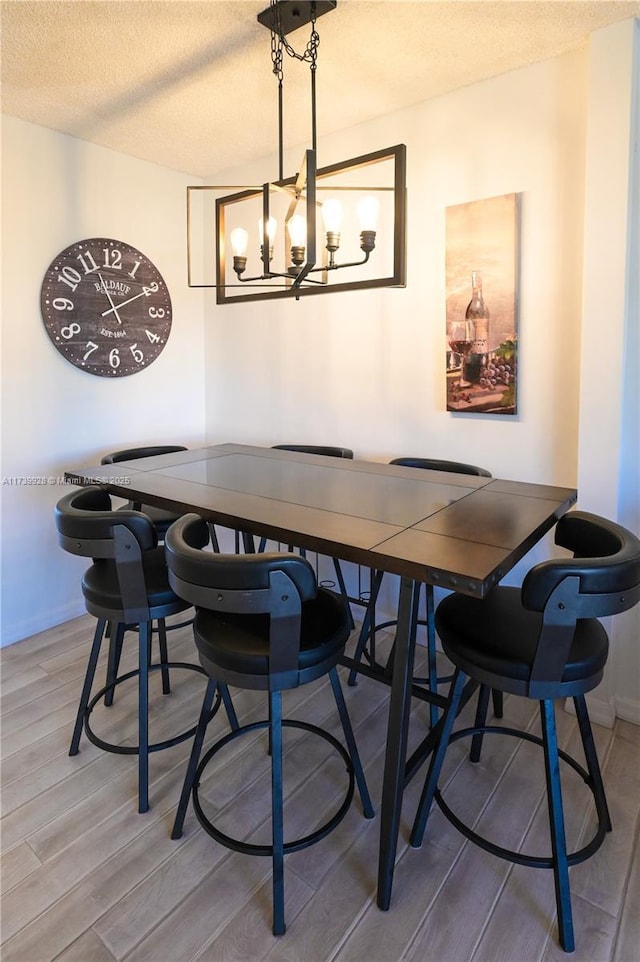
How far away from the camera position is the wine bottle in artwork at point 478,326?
97.3 inches

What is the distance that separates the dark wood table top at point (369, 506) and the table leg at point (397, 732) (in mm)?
150

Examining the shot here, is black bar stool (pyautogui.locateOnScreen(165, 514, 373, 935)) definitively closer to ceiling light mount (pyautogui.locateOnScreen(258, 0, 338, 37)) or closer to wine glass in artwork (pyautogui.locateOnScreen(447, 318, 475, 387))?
wine glass in artwork (pyautogui.locateOnScreen(447, 318, 475, 387))

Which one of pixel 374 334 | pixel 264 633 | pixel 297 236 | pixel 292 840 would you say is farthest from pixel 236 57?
pixel 292 840

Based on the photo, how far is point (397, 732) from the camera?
1428 mm

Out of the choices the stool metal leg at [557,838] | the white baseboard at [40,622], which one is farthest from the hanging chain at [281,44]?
the white baseboard at [40,622]

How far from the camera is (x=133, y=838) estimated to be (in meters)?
1.69

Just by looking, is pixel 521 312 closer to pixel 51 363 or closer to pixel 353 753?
pixel 353 753

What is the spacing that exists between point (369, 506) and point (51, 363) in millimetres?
2126

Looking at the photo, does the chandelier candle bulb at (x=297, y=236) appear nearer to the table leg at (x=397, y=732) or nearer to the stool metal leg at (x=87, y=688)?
the table leg at (x=397, y=732)

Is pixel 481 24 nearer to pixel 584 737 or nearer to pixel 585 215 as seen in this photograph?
pixel 585 215

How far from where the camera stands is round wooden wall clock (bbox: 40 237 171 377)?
2.95m

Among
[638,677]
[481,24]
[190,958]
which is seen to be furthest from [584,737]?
[481,24]

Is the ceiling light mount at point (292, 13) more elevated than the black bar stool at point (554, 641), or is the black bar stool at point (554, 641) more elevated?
the ceiling light mount at point (292, 13)

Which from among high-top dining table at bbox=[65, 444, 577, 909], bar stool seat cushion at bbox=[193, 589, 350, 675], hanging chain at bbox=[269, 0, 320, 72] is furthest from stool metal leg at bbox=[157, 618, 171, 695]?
hanging chain at bbox=[269, 0, 320, 72]
